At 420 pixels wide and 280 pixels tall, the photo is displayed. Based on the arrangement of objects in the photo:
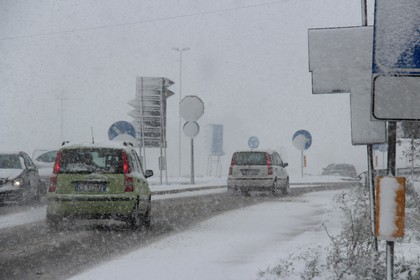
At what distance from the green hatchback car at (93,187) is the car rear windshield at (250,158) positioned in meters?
12.6

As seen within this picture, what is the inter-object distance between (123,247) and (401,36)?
6.34 meters

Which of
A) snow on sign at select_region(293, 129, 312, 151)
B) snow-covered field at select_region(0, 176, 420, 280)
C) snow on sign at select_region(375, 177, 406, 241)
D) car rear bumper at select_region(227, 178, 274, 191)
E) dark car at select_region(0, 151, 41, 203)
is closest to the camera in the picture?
snow on sign at select_region(375, 177, 406, 241)

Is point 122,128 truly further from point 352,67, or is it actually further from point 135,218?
point 352,67

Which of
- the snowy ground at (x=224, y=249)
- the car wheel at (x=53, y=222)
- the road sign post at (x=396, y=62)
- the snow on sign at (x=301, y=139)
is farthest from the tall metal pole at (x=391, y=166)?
the snow on sign at (x=301, y=139)

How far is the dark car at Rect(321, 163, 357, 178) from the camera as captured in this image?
5603 cm

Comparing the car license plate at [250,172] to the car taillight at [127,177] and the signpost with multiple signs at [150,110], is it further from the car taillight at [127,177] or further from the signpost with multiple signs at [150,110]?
the car taillight at [127,177]

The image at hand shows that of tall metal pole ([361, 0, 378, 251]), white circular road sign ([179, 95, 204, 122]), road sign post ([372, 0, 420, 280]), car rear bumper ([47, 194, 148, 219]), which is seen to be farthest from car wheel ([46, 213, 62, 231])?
white circular road sign ([179, 95, 204, 122])

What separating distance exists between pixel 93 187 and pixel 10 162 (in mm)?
8843

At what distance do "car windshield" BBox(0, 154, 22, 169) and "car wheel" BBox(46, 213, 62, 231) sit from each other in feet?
25.7

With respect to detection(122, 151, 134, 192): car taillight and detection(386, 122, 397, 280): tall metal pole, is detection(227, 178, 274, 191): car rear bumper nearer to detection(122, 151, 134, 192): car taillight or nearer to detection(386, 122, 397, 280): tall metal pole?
detection(122, 151, 134, 192): car taillight

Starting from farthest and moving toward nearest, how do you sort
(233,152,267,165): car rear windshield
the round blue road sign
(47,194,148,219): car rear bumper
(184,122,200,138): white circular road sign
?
1. (184,122,200,138): white circular road sign
2. (233,152,267,165): car rear windshield
3. the round blue road sign
4. (47,194,148,219): car rear bumper

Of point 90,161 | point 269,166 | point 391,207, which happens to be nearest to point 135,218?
point 90,161

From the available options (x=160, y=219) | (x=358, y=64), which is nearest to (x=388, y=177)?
(x=358, y=64)

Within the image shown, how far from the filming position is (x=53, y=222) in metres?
12.9
